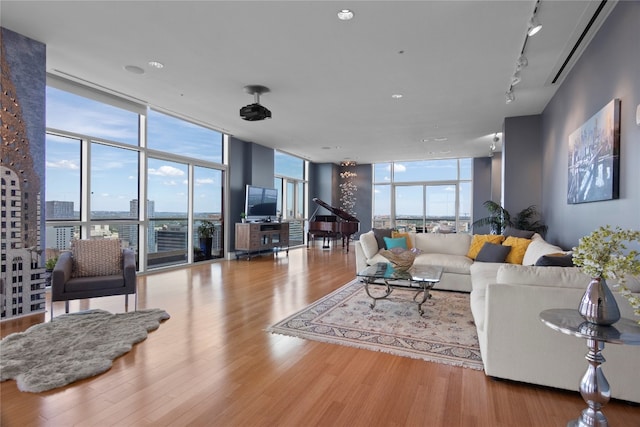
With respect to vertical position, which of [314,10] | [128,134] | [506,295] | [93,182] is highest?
[314,10]

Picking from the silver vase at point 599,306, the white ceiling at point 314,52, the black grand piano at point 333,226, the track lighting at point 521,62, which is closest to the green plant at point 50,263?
the white ceiling at point 314,52

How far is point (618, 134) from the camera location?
115 inches

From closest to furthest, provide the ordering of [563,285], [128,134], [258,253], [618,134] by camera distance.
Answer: [563,285] < [618,134] < [128,134] < [258,253]

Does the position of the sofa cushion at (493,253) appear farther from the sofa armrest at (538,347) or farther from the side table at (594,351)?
the side table at (594,351)

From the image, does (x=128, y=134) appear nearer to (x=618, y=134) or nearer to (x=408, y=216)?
(x=618, y=134)

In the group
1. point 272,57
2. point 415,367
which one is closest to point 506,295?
point 415,367

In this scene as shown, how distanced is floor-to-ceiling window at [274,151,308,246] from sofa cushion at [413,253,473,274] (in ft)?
18.1

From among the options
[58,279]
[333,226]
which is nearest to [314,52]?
[58,279]

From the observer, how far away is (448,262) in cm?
499

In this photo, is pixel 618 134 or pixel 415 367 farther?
pixel 618 134

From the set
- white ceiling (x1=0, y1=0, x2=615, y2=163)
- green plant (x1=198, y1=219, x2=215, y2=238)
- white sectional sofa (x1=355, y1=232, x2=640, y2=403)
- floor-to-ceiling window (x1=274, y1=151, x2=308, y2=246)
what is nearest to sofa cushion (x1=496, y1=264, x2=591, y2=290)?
white sectional sofa (x1=355, y1=232, x2=640, y2=403)

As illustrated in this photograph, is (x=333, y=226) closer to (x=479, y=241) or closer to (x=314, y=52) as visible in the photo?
(x=479, y=241)

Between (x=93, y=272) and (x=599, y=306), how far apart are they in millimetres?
4587

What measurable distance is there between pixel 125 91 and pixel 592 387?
618cm
